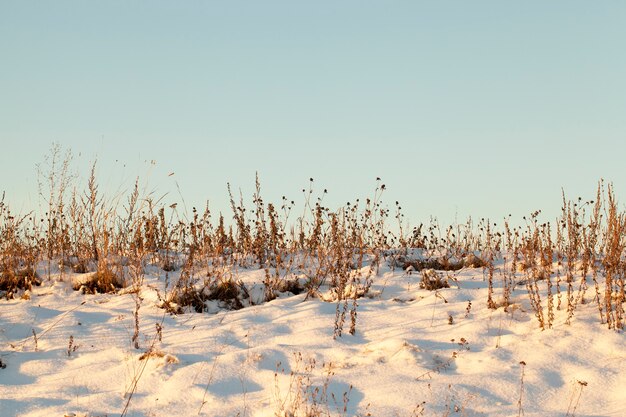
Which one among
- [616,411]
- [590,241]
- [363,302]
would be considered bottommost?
[616,411]

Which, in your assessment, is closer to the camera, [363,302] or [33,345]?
[33,345]

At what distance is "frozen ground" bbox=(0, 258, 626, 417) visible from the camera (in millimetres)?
4012

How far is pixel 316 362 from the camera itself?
15.3 ft

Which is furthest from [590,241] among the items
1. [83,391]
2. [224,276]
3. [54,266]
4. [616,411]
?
[54,266]

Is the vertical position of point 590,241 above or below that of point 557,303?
above

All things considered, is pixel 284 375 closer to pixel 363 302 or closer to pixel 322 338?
pixel 322 338

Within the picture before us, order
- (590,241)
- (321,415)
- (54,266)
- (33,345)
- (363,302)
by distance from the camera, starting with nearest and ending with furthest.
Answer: (321,415)
(33,345)
(363,302)
(590,241)
(54,266)

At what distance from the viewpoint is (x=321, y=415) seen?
12.4 feet

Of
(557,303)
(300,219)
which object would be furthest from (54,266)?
(557,303)

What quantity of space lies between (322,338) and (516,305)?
186 centimetres

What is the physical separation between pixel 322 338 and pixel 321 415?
1.40m

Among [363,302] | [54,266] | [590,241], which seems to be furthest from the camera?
[54,266]

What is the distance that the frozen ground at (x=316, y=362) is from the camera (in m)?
4.01

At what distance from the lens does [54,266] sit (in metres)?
7.92
